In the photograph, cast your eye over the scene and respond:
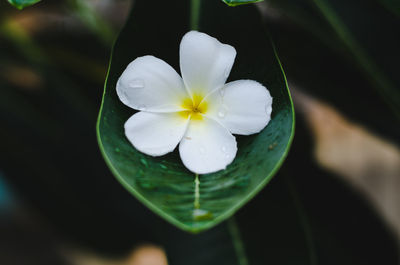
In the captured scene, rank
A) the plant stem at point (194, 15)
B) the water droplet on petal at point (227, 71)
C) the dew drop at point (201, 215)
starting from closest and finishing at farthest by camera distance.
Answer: the dew drop at point (201, 215) < the water droplet on petal at point (227, 71) < the plant stem at point (194, 15)

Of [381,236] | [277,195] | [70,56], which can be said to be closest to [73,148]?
[70,56]

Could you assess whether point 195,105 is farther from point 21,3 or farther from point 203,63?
point 21,3

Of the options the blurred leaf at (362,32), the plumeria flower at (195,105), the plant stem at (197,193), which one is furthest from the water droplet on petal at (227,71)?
the blurred leaf at (362,32)

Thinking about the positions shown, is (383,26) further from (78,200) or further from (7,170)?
(7,170)

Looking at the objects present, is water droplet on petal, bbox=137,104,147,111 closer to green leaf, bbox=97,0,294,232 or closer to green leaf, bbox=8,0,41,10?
green leaf, bbox=97,0,294,232

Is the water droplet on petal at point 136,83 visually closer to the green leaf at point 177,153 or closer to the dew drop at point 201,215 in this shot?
the green leaf at point 177,153

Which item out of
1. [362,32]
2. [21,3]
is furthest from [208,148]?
[362,32]
